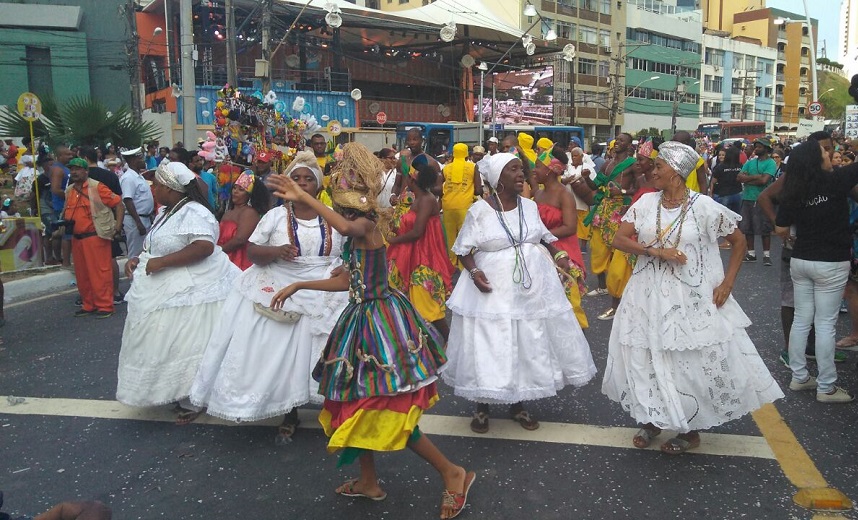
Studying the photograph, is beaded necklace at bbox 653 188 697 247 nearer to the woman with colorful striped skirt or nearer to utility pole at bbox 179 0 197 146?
the woman with colorful striped skirt

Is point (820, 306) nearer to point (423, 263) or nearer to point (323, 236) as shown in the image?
point (423, 263)

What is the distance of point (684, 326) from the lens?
12.7ft

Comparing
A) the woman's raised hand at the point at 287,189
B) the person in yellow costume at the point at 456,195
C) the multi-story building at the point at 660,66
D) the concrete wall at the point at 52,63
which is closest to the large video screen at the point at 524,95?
the multi-story building at the point at 660,66

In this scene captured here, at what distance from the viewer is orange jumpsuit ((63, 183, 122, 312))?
795 centimetres

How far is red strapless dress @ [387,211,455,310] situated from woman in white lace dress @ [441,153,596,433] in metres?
1.84

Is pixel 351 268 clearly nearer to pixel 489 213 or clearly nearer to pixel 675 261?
pixel 489 213

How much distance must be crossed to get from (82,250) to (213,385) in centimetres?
466

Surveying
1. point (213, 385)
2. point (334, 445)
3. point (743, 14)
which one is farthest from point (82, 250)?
point (743, 14)

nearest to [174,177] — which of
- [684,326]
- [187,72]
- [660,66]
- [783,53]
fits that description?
[684,326]

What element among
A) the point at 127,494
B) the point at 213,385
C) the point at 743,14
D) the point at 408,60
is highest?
the point at 743,14

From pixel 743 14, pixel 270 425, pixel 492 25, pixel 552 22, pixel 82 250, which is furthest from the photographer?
pixel 743 14

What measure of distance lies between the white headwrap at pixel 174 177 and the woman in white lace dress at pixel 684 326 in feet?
9.68

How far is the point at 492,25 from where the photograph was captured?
42.9 meters

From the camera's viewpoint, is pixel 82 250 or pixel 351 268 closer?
pixel 351 268
